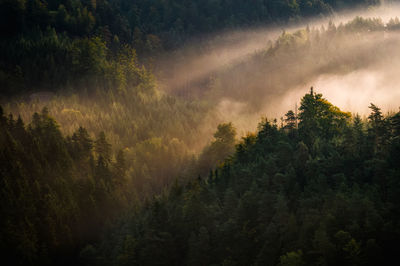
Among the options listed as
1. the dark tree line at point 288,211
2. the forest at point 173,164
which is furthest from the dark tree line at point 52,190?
the dark tree line at point 288,211

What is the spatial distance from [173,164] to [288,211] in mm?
67630

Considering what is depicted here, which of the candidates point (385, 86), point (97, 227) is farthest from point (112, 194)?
point (385, 86)

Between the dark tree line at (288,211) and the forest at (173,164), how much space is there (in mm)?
252

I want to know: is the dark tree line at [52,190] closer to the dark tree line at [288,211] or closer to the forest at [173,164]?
the forest at [173,164]

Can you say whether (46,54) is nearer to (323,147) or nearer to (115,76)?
(115,76)

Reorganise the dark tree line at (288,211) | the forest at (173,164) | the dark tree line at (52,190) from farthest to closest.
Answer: the dark tree line at (52,190) < the forest at (173,164) < the dark tree line at (288,211)

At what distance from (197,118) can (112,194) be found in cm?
6269

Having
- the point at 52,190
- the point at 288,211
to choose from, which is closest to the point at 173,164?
the point at 52,190

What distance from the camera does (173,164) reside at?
137 meters

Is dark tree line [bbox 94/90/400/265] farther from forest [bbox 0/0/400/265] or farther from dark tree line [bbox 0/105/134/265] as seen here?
dark tree line [bbox 0/105/134/265]

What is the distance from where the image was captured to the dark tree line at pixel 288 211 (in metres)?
63.1

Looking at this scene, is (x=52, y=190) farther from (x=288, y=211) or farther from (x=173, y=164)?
(x=288, y=211)

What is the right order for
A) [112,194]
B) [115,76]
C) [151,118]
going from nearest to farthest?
[112,194]
[151,118]
[115,76]

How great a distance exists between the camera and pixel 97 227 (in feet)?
363
